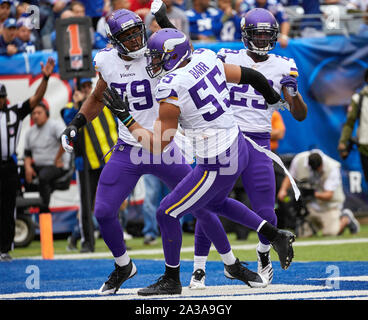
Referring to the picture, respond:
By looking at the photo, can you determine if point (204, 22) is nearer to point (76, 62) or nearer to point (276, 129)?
point (276, 129)

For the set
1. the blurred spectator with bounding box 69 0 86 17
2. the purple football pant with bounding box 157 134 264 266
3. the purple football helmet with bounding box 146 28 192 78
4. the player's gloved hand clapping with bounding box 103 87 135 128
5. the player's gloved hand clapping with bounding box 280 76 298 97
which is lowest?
the blurred spectator with bounding box 69 0 86 17

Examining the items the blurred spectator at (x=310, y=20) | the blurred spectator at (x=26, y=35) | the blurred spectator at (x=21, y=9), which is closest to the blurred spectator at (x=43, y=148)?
the blurred spectator at (x=26, y=35)

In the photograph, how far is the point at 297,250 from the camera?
969 cm

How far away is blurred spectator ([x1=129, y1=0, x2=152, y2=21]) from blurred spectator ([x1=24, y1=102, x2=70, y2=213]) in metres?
1.85

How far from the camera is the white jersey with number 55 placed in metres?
5.74

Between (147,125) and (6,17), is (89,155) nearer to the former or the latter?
(6,17)

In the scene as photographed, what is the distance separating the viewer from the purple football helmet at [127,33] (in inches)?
248

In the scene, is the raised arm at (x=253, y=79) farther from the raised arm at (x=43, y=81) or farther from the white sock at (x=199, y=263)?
the raised arm at (x=43, y=81)

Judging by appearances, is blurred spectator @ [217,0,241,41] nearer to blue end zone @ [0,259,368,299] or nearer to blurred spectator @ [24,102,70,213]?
blurred spectator @ [24,102,70,213]

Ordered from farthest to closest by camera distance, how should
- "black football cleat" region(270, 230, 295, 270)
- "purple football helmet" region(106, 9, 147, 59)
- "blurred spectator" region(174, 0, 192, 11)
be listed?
"blurred spectator" region(174, 0, 192, 11) < "purple football helmet" region(106, 9, 147, 59) < "black football cleat" region(270, 230, 295, 270)

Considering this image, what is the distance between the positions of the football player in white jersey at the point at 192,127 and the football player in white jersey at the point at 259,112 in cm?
50

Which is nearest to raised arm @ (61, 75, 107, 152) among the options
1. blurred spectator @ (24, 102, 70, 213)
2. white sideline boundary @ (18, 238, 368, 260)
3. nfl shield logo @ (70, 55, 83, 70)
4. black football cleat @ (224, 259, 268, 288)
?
black football cleat @ (224, 259, 268, 288)

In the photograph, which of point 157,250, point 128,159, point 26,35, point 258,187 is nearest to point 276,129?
point 157,250

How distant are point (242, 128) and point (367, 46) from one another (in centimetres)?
679
